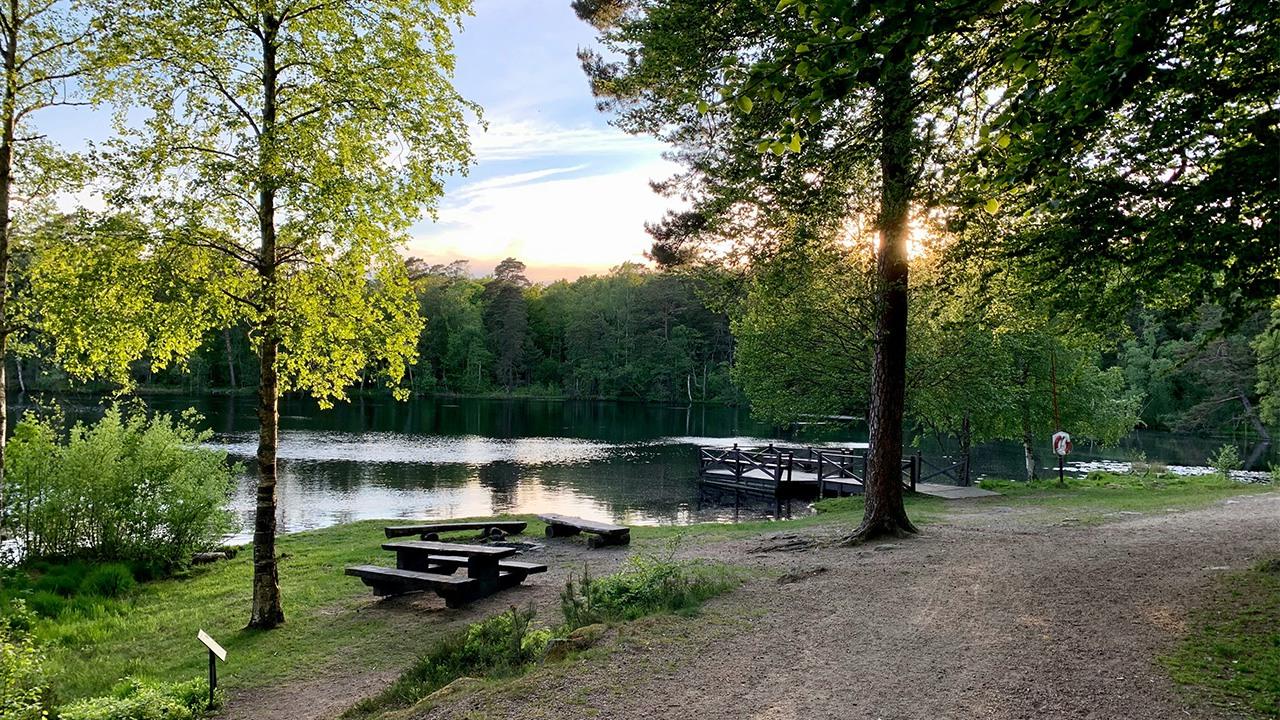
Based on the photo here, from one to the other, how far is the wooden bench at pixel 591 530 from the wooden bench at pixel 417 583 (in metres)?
4.00

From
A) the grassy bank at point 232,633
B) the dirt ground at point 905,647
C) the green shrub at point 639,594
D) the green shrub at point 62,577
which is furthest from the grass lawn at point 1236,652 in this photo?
the green shrub at point 62,577

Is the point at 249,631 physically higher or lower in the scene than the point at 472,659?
lower

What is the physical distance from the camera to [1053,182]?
258 inches

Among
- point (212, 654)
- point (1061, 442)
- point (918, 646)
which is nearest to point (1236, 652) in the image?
point (918, 646)

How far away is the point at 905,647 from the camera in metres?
6.09

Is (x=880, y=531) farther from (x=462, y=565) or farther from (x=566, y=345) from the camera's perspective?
(x=566, y=345)

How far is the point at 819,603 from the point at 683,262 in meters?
7.24

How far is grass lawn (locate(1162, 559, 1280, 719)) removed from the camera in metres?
4.62

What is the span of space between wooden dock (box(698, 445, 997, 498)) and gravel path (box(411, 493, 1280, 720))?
14.1m

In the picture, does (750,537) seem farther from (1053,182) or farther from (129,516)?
(129,516)

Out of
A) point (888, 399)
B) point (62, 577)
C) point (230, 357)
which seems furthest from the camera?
point (230, 357)

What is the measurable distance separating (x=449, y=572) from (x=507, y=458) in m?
25.9

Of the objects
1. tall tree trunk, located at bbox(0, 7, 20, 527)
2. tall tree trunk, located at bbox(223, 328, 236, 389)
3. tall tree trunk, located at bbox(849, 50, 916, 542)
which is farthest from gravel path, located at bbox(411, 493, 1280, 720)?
tall tree trunk, located at bbox(223, 328, 236, 389)

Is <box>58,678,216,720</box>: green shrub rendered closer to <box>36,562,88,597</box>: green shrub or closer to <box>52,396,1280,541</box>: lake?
<box>36,562,88,597</box>: green shrub
